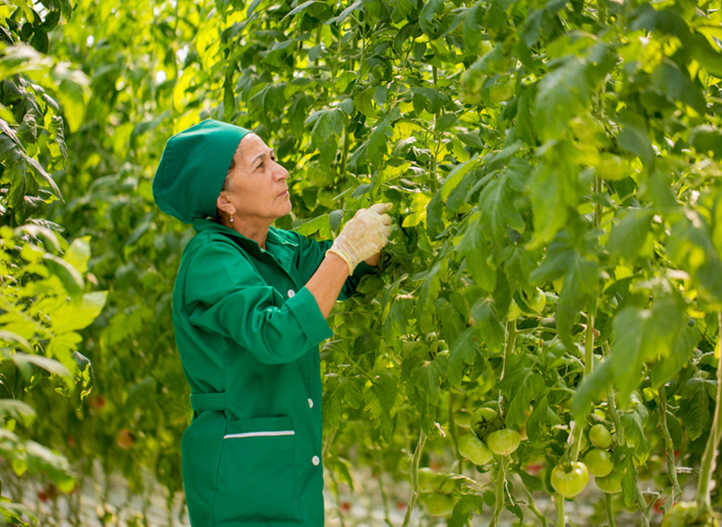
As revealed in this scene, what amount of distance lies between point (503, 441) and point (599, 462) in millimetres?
175

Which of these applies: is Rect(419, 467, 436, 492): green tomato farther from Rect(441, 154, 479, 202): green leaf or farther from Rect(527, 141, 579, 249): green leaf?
Rect(527, 141, 579, 249): green leaf

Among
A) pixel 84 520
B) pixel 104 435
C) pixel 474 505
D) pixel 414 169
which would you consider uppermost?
pixel 414 169

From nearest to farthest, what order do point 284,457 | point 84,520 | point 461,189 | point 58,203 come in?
point 461,189 < point 284,457 < point 58,203 < point 84,520

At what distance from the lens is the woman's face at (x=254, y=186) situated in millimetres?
1297

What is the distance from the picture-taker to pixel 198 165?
127 centimetres

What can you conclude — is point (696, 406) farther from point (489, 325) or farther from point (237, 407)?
point (237, 407)

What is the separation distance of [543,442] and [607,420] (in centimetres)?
13

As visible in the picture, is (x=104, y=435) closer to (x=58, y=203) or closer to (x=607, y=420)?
(x=58, y=203)

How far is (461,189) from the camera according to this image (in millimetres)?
1009

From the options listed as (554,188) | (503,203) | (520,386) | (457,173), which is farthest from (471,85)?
(520,386)

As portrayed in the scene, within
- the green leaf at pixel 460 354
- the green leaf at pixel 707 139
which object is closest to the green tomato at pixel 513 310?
the green leaf at pixel 460 354

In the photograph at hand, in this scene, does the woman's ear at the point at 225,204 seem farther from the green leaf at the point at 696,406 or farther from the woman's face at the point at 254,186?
the green leaf at the point at 696,406

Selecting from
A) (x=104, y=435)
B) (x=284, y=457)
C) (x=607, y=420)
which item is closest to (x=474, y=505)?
(x=607, y=420)

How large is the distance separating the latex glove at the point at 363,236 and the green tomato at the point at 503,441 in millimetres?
407
